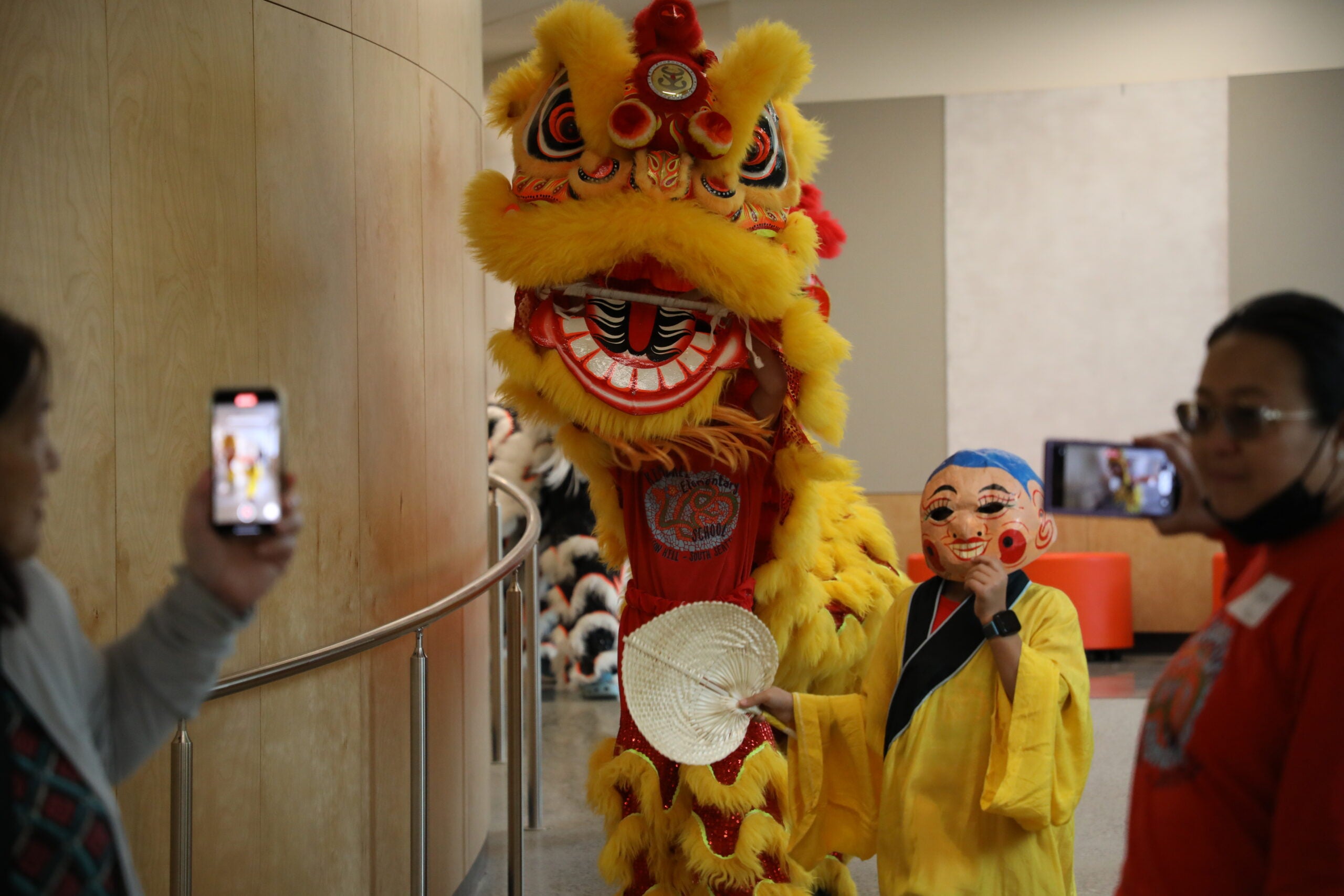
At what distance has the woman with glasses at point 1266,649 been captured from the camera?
1043 millimetres

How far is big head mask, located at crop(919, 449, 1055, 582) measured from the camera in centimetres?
225

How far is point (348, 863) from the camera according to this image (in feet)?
8.05

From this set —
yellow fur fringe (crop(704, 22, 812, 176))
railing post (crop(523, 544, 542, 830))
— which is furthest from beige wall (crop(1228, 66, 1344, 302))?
yellow fur fringe (crop(704, 22, 812, 176))

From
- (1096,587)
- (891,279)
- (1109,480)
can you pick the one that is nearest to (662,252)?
(1109,480)

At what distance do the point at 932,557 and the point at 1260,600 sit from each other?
117 centimetres

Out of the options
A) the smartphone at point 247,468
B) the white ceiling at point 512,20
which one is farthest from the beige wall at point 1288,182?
the smartphone at point 247,468

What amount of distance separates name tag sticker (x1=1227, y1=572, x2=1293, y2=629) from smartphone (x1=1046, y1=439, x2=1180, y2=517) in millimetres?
158

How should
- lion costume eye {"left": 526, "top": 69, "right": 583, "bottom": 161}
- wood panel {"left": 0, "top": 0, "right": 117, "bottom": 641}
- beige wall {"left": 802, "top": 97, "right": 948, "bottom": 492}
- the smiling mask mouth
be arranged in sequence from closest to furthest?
wood panel {"left": 0, "top": 0, "right": 117, "bottom": 641} → the smiling mask mouth → lion costume eye {"left": 526, "top": 69, "right": 583, "bottom": 161} → beige wall {"left": 802, "top": 97, "right": 948, "bottom": 492}

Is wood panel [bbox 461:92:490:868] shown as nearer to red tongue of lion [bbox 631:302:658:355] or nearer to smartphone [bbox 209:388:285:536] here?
red tongue of lion [bbox 631:302:658:355]

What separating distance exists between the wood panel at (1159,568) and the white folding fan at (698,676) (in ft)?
15.7

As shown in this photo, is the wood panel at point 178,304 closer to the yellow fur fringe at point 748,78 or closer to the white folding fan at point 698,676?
the white folding fan at point 698,676

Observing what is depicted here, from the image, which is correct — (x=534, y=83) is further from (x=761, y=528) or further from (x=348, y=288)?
(x=761, y=528)

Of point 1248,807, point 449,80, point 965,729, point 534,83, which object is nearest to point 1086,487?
point 1248,807

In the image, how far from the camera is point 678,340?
246 centimetres
